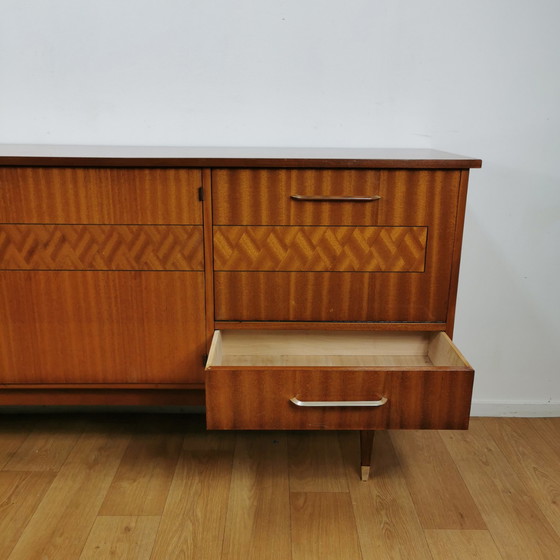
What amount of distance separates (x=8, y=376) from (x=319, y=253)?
0.82 m

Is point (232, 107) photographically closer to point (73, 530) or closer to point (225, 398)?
point (225, 398)

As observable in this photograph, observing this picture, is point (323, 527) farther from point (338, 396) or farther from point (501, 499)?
point (501, 499)

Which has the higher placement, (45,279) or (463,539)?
(45,279)

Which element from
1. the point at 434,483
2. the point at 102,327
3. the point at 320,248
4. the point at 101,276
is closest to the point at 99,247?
the point at 101,276

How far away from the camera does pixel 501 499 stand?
1.43m

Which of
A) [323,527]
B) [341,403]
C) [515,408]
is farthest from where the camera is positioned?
[515,408]

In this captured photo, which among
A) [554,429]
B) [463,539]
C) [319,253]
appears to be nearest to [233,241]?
[319,253]

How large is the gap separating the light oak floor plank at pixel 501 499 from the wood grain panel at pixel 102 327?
2.50 feet

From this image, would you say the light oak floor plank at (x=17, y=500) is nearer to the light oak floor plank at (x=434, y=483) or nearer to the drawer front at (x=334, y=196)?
the drawer front at (x=334, y=196)

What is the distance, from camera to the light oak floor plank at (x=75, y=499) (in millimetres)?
1234

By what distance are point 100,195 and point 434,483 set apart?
1088mm

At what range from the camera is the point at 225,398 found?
3.94ft

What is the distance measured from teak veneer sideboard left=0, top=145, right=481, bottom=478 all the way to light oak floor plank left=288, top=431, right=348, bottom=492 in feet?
0.48

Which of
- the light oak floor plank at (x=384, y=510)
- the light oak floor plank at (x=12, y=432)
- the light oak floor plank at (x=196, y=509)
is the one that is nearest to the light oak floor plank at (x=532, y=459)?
the light oak floor plank at (x=384, y=510)
